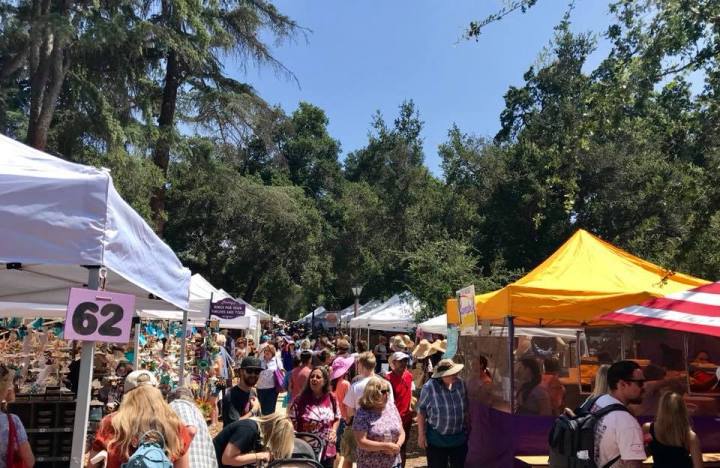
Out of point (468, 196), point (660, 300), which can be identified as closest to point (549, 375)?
point (660, 300)

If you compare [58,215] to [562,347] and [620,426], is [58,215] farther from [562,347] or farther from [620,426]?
[562,347]

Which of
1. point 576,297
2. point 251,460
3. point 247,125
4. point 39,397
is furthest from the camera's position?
point 247,125

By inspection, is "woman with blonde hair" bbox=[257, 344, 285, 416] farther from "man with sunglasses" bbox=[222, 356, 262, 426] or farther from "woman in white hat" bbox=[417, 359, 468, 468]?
"man with sunglasses" bbox=[222, 356, 262, 426]

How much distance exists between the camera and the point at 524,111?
34219 millimetres

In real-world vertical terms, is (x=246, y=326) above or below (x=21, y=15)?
below

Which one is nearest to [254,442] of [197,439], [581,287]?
[197,439]

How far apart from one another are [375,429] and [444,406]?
130 centimetres

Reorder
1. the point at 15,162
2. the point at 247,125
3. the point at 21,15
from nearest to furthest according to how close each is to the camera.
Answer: the point at 15,162
the point at 21,15
the point at 247,125

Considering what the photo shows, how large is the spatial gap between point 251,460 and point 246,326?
17.4 metres

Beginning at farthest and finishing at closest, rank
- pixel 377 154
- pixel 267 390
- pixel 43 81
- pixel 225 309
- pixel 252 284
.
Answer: pixel 377 154 < pixel 252 284 < pixel 225 309 < pixel 43 81 < pixel 267 390

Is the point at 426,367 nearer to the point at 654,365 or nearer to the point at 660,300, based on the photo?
the point at 654,365

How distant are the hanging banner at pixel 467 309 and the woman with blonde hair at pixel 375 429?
2.94 meters

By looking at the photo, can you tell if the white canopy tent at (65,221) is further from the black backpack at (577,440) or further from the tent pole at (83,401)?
the black backpack at (577,440)

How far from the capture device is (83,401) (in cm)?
372
